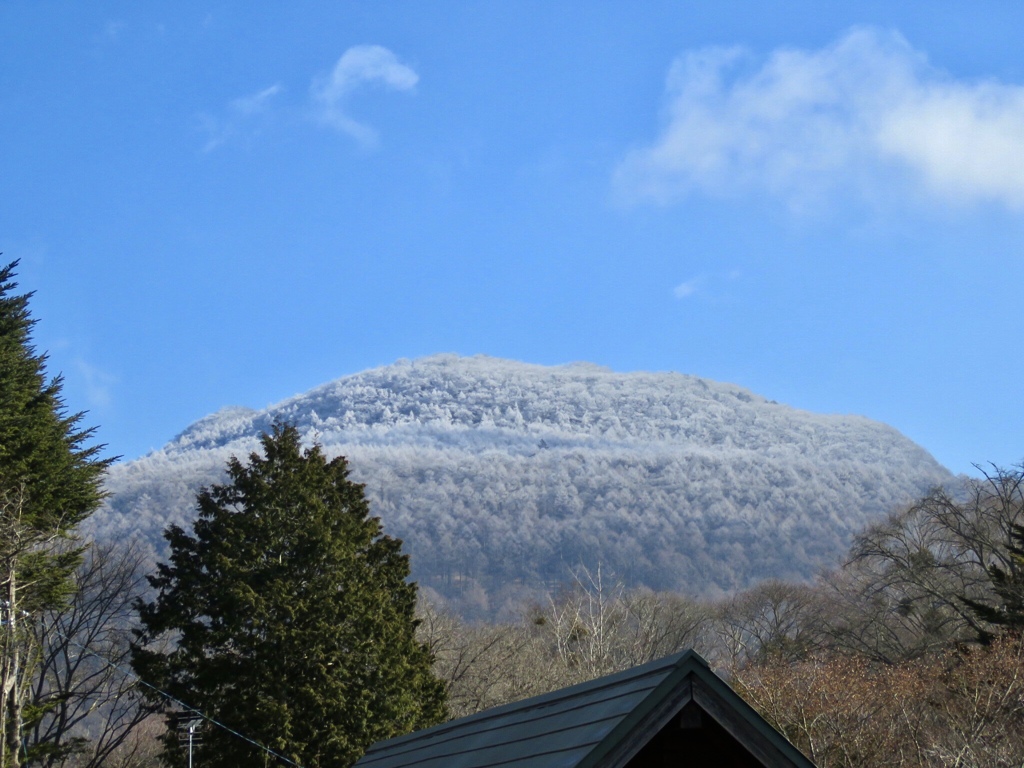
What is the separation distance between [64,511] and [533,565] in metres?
118

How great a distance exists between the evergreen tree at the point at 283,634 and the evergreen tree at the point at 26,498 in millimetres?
2841

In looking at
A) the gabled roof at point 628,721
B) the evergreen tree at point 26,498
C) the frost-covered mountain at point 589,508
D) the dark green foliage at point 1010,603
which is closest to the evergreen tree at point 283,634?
the evergreen tree at point 26,498

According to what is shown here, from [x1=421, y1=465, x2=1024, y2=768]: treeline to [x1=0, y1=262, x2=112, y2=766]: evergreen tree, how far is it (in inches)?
558

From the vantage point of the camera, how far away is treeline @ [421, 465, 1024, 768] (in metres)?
24.5

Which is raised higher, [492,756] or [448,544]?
[448,544]

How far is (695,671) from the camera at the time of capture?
662cm

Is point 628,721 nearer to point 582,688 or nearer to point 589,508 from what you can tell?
point 582,688

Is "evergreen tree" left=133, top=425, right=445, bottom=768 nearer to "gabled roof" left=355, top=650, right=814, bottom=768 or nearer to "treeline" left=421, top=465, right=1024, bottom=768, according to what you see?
"treeline" left=421, top=465, right=1024, bottom=768

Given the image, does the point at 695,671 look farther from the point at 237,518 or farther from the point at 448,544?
the point at 448,544

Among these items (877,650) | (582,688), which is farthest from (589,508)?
(582,688)

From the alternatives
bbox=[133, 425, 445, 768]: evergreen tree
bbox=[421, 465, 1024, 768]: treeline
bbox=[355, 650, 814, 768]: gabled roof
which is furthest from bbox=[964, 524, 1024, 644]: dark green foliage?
bbox=[355, 650, 814, 768]: gabled roof

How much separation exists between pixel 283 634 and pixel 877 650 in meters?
24.1

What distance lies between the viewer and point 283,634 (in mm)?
26594

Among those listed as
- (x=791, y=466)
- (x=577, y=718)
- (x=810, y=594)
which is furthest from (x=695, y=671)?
(x=791, y=466)
